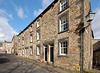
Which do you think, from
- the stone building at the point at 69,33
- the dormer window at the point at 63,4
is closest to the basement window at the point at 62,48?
the stone building at the point at 69,33

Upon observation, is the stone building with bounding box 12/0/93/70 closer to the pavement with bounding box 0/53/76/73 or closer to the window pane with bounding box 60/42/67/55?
the window pane with bounding box 60/42/67/55

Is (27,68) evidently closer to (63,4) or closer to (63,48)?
(63,48)

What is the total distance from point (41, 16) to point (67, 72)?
384 inches

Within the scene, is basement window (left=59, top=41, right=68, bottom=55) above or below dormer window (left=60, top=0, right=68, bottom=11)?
below

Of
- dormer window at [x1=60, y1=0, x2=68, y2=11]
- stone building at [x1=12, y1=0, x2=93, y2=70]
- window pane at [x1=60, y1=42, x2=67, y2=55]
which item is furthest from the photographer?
dormer window at [x1=60, y1=0, x2=68, y2=11]

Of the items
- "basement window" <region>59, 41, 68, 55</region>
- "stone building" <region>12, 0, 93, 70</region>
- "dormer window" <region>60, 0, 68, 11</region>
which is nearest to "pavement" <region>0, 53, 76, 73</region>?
"stone building" <region>12, 0, 93, 70</region>

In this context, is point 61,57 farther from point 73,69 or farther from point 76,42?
point 76,42

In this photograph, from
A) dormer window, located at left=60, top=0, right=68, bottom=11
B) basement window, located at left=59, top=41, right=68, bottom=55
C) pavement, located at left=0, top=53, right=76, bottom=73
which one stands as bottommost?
pavement, located at left=0, top=53, right=76, bottom=73

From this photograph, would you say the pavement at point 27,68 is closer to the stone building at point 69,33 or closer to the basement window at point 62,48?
the stone building at point 69,33

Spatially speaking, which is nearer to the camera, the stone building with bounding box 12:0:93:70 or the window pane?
the stone building with bounding box 12:0:93:70

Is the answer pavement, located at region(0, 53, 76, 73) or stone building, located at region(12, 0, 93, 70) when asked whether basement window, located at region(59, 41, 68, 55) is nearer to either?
stone building, located at region(12, 0, 93, 70)

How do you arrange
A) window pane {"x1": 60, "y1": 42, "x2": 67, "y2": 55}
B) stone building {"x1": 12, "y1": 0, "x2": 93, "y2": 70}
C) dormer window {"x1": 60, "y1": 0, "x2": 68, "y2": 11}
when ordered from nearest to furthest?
stone building {"x1": 12, "y1": 0, "x2": 93, "y2": 70}, window pane {"x1": 60, "y1": 42, "x2": 67, "y2": 55}, dormer window {"x1": 60, "y1": 0, "x2": 68, "y2": 11}

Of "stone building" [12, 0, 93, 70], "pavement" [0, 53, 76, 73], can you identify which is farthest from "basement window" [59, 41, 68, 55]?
"pavement" [0, 53, 76, 73]

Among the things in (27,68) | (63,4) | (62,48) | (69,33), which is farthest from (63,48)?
(63,4)
